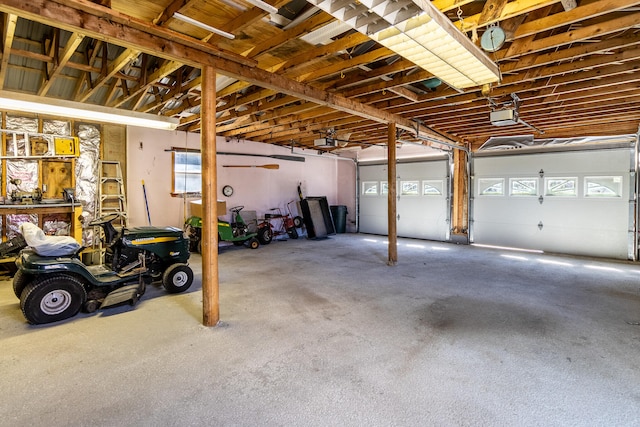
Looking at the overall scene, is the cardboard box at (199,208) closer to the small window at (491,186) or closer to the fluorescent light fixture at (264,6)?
the fluorescent light fixture at (264,6)

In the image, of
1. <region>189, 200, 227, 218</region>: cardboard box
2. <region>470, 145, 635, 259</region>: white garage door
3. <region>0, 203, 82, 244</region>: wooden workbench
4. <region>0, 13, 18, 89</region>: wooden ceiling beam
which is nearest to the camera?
<region>0, 13, 18, 89</region>: wooden ceiling beam

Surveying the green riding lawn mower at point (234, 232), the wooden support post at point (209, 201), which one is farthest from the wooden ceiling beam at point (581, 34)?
the green riding lawn mower at point (234, 232)

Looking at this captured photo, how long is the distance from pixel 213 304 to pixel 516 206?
22.9 ft

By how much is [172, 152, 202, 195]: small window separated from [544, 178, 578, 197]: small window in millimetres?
7369

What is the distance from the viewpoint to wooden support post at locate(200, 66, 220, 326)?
2.91 m

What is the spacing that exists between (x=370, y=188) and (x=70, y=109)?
24.6 feet

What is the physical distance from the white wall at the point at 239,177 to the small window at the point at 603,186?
18.5ft

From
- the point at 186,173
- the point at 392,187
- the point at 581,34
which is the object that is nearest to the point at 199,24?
the point at 581,34

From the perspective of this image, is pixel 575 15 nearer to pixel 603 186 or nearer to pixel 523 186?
pixel 603 186

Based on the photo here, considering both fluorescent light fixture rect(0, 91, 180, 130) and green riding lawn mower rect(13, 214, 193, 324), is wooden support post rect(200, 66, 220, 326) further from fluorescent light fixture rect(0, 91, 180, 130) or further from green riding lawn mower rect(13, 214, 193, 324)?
fluorescent light fixture rect(0, 91, 180, 130)

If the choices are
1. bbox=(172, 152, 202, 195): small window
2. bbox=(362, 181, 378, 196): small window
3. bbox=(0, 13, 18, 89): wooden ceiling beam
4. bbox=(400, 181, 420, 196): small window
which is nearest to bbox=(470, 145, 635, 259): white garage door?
bbox=(400, 181, 420, 196): small window

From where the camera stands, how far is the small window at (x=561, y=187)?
661 centimetres

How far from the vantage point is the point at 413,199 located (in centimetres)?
885

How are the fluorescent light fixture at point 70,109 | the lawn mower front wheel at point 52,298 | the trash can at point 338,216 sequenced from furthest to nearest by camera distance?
the trash can at point 338,216, the fluorescent light fixture at point 70,109, the lawn mower front wheel at point 52,298
